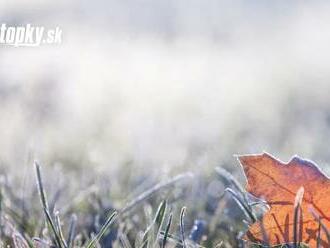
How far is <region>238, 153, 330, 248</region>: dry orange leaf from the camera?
43.7 inches

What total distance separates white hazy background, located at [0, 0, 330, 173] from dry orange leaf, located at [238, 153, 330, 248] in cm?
84

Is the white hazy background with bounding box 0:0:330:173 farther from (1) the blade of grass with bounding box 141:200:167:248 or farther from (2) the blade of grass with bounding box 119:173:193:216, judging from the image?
(1) the blade of grass with bounding box 141:200:167:248

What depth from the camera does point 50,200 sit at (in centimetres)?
174

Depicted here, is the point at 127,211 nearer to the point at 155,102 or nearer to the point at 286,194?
the point at 286,194

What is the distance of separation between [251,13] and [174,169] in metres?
4.36

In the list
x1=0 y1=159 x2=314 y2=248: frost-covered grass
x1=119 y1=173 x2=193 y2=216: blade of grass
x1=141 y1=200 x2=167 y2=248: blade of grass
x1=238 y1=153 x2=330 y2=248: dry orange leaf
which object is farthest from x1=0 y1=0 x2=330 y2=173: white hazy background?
x1=238 y1=153 x2=330 y2=248: dry orange leaf

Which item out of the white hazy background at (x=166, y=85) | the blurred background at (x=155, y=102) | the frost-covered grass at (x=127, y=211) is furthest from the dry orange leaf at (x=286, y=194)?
the white hazy background at (x=166, y=85)

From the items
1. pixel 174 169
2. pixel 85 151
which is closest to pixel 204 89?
pixel 85 151

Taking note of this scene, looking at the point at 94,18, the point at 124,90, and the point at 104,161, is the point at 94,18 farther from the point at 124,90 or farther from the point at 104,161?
the point at 104,161

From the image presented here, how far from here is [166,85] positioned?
14.0 feet

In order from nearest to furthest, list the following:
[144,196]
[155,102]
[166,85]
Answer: [144,196]
[155,102]
[166,85]

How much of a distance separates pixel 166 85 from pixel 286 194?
124 inches

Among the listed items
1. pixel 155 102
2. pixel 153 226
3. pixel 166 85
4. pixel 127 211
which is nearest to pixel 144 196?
pixel 127 211

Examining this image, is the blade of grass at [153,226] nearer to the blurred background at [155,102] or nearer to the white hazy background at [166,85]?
the blurred background at [155,102]
